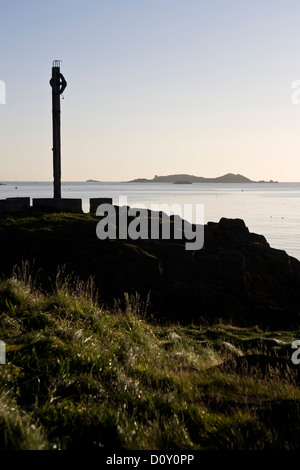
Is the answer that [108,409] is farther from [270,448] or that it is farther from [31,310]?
[31,310]

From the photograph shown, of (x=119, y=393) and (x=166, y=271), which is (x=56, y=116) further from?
(x=119, y=393)

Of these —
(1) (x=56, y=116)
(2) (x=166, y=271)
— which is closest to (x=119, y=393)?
(2) (x=166, y=271)

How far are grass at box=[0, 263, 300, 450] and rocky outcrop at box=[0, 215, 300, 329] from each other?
9.64 m

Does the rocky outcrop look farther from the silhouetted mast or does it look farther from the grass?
the grass

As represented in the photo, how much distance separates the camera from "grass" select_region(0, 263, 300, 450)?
532cm

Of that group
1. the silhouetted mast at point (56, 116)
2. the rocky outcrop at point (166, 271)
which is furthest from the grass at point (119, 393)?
the silhouetted mast at point (56, 116)

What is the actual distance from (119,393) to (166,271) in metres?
14.8

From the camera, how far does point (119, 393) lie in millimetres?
6234

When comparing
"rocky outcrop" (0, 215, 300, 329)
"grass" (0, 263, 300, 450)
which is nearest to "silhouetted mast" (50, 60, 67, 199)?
"rocky outcrop" (0, 215, 300, 329)

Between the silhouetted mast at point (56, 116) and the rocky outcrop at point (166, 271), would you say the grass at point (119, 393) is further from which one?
the silhouetted mast at point (56, 116)

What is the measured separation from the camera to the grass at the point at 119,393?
5316 millimetres
